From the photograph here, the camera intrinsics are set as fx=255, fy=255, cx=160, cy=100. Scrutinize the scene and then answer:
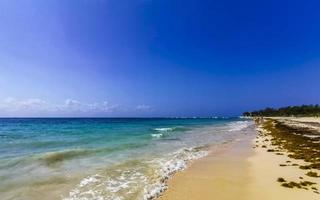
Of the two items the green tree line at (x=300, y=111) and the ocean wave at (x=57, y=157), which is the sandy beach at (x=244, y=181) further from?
the green tree line at (x=300, y=111)

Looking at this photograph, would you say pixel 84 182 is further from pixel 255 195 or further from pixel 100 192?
pixel 255 195

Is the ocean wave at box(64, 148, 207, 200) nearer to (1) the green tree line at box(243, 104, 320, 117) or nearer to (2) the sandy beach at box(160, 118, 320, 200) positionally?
(2) the sandy beach at box(160, 118, 320, 200)

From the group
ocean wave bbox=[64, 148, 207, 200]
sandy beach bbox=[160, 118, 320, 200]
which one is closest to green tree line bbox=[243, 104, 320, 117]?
sandy beach bbox=[160, 118, 320, 200]

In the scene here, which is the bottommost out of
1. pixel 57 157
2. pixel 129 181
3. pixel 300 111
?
pixel 129 181

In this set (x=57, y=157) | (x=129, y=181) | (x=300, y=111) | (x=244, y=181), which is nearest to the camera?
(x=244, y=181)

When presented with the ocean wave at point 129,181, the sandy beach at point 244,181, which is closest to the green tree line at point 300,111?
the sandy beach at point 244,181

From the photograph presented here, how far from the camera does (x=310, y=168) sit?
11141 mm

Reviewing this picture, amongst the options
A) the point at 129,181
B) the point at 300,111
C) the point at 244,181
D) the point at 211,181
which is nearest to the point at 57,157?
the point at 129,181

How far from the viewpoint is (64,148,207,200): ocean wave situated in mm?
7840

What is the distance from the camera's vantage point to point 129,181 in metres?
9.42

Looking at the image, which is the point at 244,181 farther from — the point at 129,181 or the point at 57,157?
the point at 57,157

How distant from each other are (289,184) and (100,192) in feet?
20.5

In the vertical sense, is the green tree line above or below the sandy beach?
above

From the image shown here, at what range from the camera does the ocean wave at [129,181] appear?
7840 millimetres
